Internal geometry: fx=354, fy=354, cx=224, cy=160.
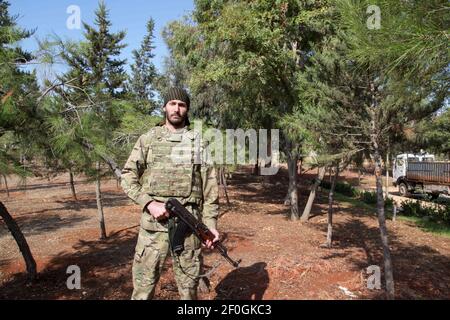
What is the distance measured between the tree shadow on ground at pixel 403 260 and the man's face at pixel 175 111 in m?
4.00

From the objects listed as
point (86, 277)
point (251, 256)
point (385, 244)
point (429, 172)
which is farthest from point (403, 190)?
point (86, 277)

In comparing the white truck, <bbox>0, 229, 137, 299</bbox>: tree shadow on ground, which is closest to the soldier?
<bbox>0, 229, 137, 299</bbox>: tree shadow on ground

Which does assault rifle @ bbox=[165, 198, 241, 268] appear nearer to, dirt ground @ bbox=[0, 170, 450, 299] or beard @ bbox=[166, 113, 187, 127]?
beard @ bbox=[166, 113, 187, 127]

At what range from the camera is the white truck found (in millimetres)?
17438

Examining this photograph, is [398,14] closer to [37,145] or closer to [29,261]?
[37,145]

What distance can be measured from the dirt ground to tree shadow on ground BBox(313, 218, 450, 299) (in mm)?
21

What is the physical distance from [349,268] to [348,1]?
188 inches

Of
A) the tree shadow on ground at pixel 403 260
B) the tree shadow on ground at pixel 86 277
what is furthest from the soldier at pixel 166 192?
the tree shadow on ground at pixel 403 260

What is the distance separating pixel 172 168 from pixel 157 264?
0.83m

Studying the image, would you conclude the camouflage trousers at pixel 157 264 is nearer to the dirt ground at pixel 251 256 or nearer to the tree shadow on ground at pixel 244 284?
the dirt ground at pixel 251 256

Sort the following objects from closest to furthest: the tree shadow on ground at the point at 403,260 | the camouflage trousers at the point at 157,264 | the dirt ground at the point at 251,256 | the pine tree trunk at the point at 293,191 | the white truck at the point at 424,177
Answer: the camouflage trousers at the point at 157,264, the dirt ground at the point at 251,256, the tree shadow on ground at the point at 403,260, the pine tree trunk at the point at 293,191, the white truck at the point at 424,177

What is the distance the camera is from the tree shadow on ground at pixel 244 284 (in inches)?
193

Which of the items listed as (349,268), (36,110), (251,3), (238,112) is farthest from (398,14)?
(238,112)
